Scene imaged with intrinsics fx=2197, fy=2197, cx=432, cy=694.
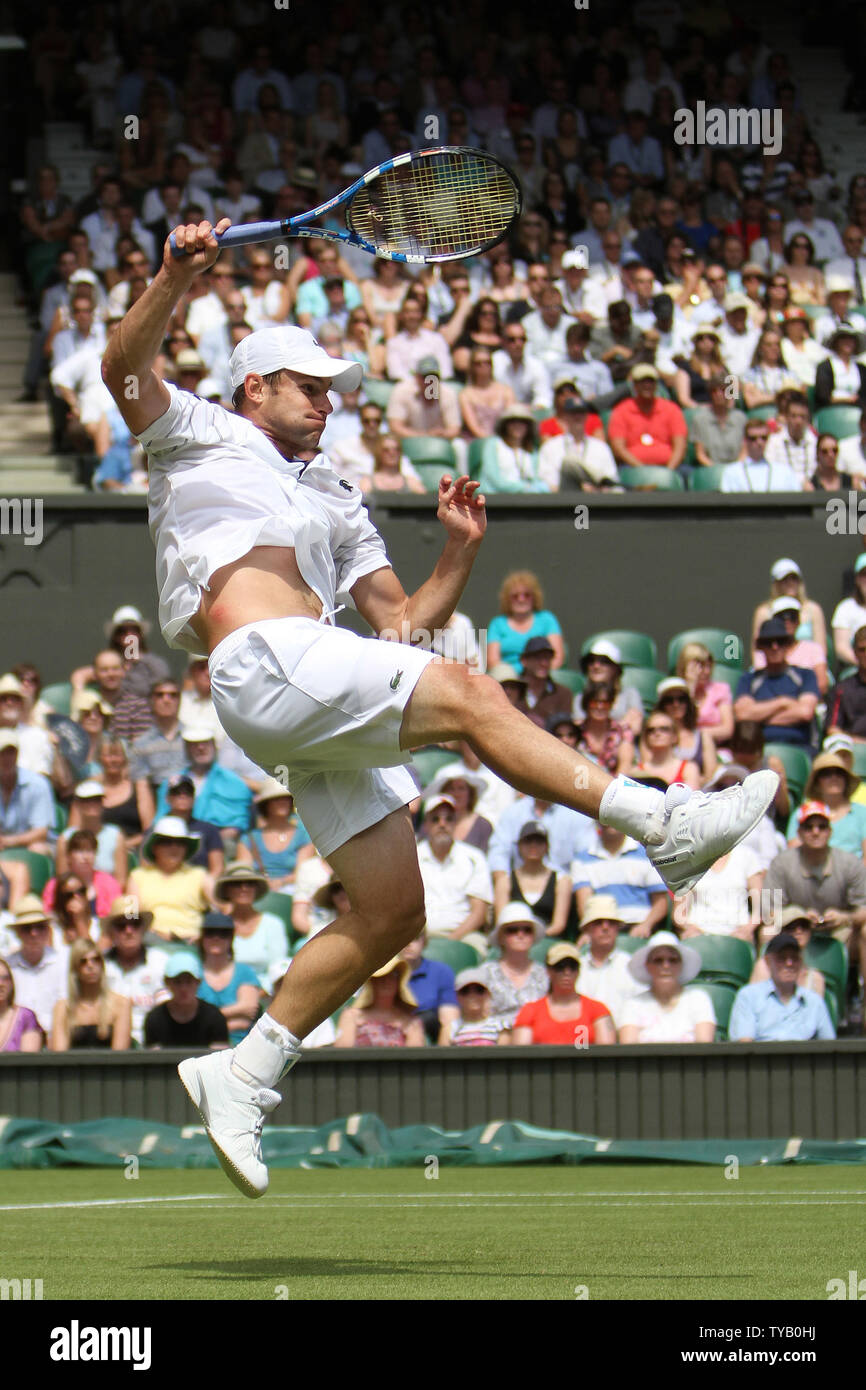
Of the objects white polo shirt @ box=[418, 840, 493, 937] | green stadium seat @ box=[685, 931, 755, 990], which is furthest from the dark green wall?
green stadium seat @ box=[685, 931, 755, 990]

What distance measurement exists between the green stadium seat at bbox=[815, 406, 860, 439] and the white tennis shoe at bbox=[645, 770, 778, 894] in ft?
30.3

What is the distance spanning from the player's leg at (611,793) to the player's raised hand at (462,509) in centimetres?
82

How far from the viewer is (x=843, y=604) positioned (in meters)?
13.0

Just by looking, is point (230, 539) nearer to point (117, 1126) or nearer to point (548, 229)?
point (117, 1126)

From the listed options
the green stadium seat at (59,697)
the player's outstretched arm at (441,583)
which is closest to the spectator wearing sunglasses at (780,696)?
the green stadium seat at (59,697)

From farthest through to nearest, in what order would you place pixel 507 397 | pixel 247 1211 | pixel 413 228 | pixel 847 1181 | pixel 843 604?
pixel 507 397 → pixel 843 604 → pixel 847 1181 → pixel 247 1211 → pixel 413 228

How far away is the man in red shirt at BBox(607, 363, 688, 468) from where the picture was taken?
45.5ft

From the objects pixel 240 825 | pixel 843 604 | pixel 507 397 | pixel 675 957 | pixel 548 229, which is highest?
pixel 548 229

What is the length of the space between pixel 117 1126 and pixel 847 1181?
3.47m

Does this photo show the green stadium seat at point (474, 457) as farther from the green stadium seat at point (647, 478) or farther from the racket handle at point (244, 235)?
the racket handle at point (244, 235)

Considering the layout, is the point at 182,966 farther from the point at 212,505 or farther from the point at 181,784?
the point at 212,505

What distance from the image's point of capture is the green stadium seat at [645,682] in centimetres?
1276

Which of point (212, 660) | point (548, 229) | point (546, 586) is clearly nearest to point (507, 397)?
point (546, 586)

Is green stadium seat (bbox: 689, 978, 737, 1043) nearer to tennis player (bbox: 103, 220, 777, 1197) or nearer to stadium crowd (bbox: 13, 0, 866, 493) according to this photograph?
Answer: stadium crowd (bbox: 13, 0, 866, 493)
